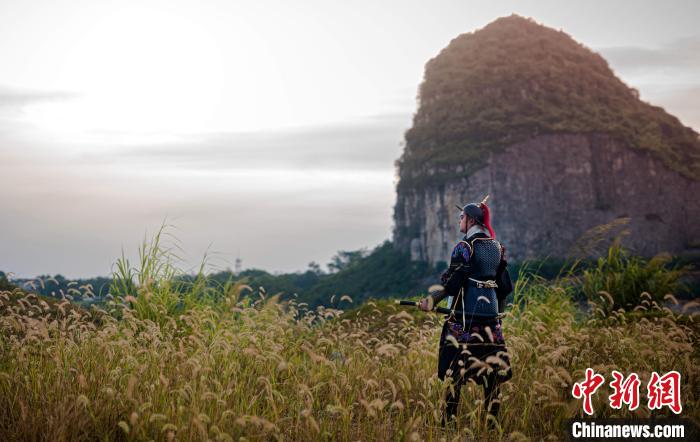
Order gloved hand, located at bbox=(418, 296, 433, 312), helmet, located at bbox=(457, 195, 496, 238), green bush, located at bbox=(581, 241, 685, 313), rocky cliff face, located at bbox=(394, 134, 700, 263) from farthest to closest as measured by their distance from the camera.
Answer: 1. rocky cliff face, located at bbox=(394, 134, 700, 263)
2. green bush, located at bbox=(581, 241, 685, 313)
3. helmet, located at bbox=(457, 195, 496, 238)
4. gloved hand, located at bbox=(418, 296, 433, 312)

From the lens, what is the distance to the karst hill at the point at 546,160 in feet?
232

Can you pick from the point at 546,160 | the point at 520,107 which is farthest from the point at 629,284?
the point at 520,107

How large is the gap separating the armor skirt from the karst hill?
63.0 m

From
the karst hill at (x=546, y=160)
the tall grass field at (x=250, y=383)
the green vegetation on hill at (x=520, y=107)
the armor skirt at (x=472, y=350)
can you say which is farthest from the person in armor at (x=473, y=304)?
the green vegetation on hill at (x=520, y=107)

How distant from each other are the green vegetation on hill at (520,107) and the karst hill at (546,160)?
6.4 inches

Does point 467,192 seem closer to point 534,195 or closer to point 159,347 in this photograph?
point 534,195

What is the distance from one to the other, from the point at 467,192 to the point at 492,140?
679 cm

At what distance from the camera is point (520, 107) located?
77438mm

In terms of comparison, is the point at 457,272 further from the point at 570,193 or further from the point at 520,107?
the point at 520,107

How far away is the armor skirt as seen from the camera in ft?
20.5

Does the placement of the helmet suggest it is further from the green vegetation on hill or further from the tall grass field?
the green vegetation on hill

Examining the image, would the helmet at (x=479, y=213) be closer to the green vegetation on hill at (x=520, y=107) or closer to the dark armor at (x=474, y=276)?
the dark armor at (x=474, y=276)

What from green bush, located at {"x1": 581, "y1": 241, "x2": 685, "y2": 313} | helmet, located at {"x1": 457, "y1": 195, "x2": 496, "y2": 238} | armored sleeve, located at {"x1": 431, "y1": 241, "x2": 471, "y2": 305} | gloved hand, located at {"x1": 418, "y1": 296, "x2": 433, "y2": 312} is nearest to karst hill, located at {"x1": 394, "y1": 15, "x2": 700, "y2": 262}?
green bush, located at {"x1": 581, "y1": 241, "x2": 685, "y2": 313}

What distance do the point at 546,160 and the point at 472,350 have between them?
69.3 meters
